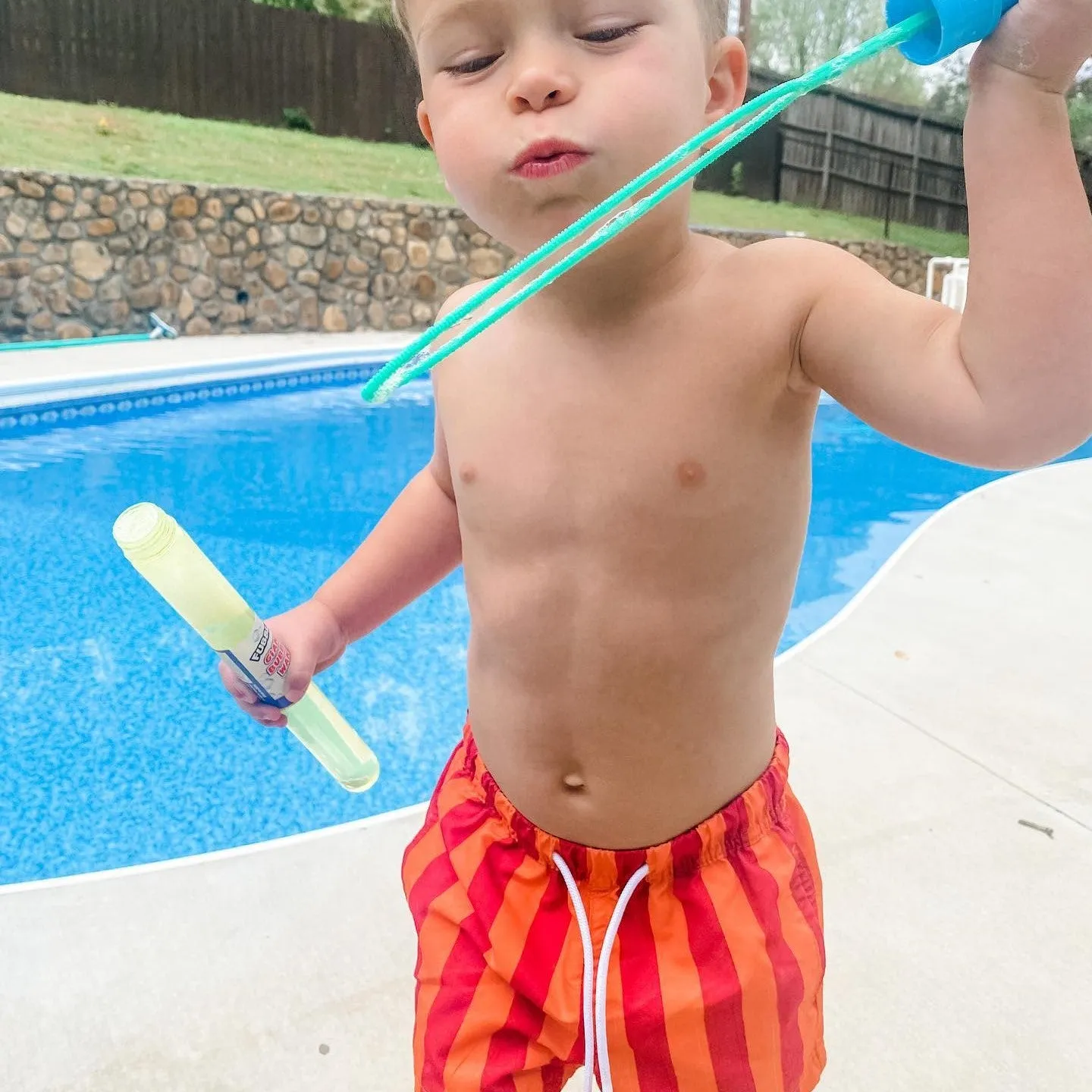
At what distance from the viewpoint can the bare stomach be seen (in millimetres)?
830

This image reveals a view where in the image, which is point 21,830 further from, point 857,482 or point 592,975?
point 857,482

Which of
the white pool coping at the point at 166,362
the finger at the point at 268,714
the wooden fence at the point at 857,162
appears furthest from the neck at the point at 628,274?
the wooden fence at the point at 857,162

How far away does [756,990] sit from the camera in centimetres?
82

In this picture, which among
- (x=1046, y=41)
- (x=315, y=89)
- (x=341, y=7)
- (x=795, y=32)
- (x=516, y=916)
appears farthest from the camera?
(x=341, y=7)

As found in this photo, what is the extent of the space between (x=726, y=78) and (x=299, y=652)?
69cm

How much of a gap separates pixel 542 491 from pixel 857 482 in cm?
453

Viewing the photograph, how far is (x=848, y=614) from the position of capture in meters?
2.65

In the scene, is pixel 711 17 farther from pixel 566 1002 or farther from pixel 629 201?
pixel 566 1002

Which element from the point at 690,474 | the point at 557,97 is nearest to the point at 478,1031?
the point at 690,474

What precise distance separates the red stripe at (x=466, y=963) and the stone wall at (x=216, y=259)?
718 centimetres

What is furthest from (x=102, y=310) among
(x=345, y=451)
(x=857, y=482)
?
(x=857, y=482)

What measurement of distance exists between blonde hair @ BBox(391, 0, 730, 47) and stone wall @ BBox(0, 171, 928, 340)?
703 centimetres

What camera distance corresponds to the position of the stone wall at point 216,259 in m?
6.93

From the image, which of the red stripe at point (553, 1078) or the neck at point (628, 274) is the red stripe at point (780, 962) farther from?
the neck at point (628, 274)
